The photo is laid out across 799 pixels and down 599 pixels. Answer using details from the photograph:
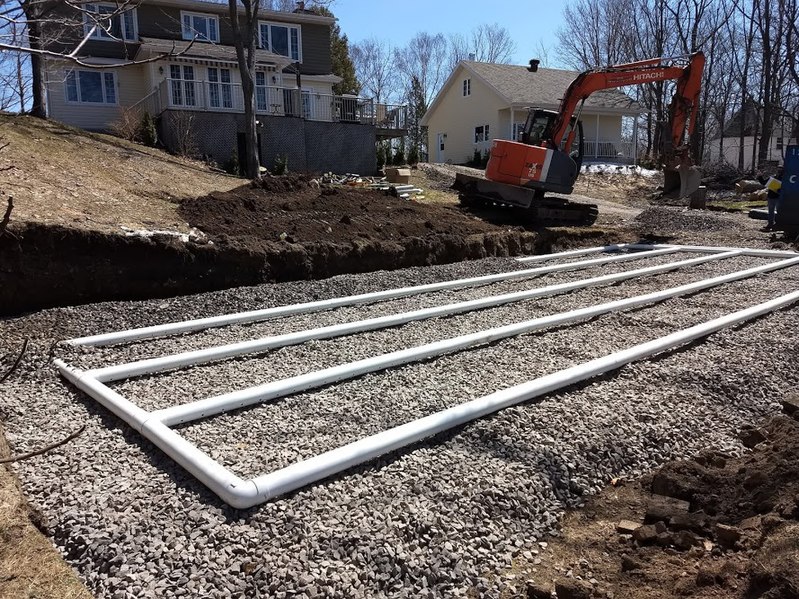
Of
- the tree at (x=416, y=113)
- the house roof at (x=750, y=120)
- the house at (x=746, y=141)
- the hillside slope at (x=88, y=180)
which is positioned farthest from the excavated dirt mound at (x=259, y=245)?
the house at (x=746, y=141)

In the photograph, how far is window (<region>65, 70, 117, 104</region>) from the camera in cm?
2453

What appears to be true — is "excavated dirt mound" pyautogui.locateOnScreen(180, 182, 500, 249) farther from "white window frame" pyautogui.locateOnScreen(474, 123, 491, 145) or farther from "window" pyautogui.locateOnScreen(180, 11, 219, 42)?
"white window frame" pyautogui.locateOnScreen(474, 123, 491, 145)

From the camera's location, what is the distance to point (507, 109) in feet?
115

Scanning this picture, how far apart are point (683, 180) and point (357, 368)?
11.1 meters

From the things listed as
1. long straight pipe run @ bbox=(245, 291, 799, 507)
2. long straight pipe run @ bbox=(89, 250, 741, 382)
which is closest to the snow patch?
long straight pipe run @ bbox=(89, 250, 741, 382)

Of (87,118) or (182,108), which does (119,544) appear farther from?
(87,118)

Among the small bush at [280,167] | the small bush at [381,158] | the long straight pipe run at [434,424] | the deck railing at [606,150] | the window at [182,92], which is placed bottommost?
the long straight pipe run at [434,424]

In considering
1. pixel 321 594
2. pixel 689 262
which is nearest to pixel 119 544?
pixel 321 594

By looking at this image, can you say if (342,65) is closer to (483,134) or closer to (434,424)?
(483,134)

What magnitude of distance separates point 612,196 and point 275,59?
15.2 meters

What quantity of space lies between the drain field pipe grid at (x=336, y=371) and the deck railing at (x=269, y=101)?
17.3 m

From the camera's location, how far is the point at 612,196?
27.2 metres

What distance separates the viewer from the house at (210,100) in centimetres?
2248

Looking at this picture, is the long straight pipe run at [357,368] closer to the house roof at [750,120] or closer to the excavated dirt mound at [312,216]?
the excavated dirt mound at [312,216]
